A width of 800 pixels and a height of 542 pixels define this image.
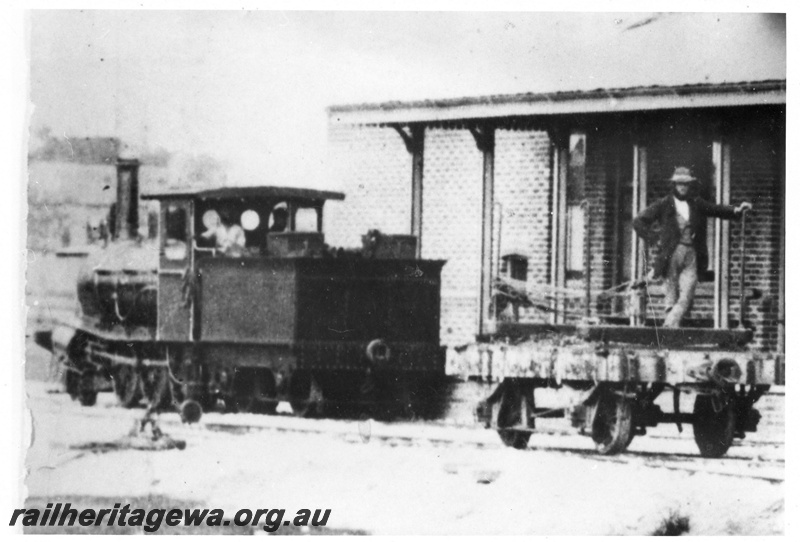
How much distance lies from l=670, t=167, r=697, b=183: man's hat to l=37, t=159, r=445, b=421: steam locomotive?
106 inches

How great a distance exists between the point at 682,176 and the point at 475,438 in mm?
3109

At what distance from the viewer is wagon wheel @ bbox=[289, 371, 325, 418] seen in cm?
1634

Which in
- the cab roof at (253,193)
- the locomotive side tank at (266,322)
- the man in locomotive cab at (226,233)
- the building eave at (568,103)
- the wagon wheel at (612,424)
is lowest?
the wagon wheel at (612,424)

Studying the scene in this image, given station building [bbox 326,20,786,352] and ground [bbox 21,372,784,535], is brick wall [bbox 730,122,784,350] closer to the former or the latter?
station building [bbox 326,20,786,352]

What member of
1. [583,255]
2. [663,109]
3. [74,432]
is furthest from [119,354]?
[663,109]

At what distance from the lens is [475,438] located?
15.7m

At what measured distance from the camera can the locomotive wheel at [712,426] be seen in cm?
1484

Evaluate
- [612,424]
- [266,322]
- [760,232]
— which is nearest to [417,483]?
[612,424]

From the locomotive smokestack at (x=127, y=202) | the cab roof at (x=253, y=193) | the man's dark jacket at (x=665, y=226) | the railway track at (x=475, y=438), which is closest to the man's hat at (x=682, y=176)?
the man's dark jacket at (x=665, y=226)

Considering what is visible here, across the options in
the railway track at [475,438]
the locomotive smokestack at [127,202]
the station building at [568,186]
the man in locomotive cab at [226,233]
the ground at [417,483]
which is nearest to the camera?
the ground at [417,483]

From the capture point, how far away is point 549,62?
1517 centimetres

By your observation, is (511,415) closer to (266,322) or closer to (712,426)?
(712,426)

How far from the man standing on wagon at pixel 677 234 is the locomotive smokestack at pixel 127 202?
4726 millimetres

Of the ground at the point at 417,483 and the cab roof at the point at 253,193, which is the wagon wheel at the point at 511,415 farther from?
the cab roof at the point at 253,193
